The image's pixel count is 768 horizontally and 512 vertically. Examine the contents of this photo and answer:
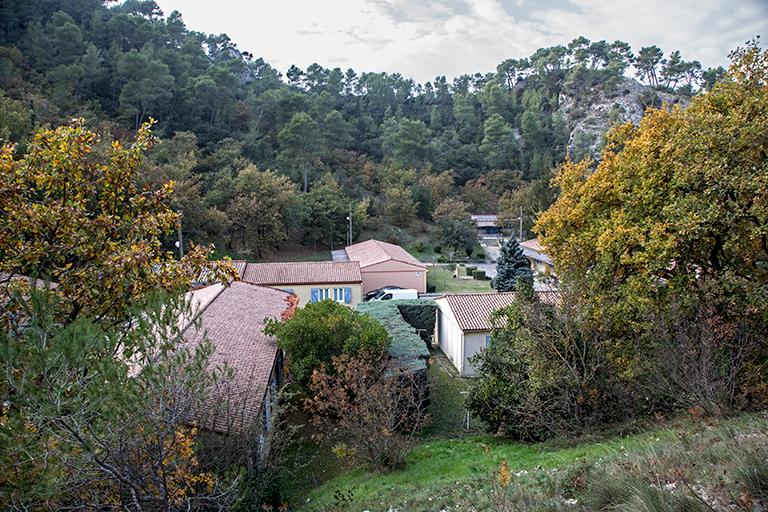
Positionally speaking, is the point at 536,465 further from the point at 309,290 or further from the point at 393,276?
the point at 393,276

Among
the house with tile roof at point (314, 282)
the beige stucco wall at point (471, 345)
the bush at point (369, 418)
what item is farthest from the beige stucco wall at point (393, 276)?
the bush at point (369, 418)

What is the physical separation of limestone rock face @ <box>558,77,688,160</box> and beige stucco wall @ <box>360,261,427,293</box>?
177 feet

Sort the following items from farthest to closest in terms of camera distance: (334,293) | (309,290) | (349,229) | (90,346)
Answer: (349,229) < (334,293) < (309,290) < (90,346)

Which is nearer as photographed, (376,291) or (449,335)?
(449,335)

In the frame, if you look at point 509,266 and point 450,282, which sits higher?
point 509,266

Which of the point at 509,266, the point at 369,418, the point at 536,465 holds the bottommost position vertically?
the point at 536,465

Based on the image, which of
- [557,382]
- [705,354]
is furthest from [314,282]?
[705,354]

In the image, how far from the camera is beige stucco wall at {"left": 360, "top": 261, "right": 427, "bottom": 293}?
31422 millimetres

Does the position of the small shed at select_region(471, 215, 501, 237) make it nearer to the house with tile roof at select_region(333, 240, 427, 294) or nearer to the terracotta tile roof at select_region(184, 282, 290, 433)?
the house with tile roof at select_region(333, 240, 427, 294)

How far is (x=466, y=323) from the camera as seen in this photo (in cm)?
1947

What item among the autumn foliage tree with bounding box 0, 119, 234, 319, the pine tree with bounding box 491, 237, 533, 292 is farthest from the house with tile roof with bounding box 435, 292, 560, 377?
the autumn foliage tree with bounding box 0, 119, 234, 319

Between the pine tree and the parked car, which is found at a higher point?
the pine tree

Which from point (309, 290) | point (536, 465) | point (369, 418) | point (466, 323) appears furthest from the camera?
point (309, 290)

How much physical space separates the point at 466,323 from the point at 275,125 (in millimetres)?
44312
